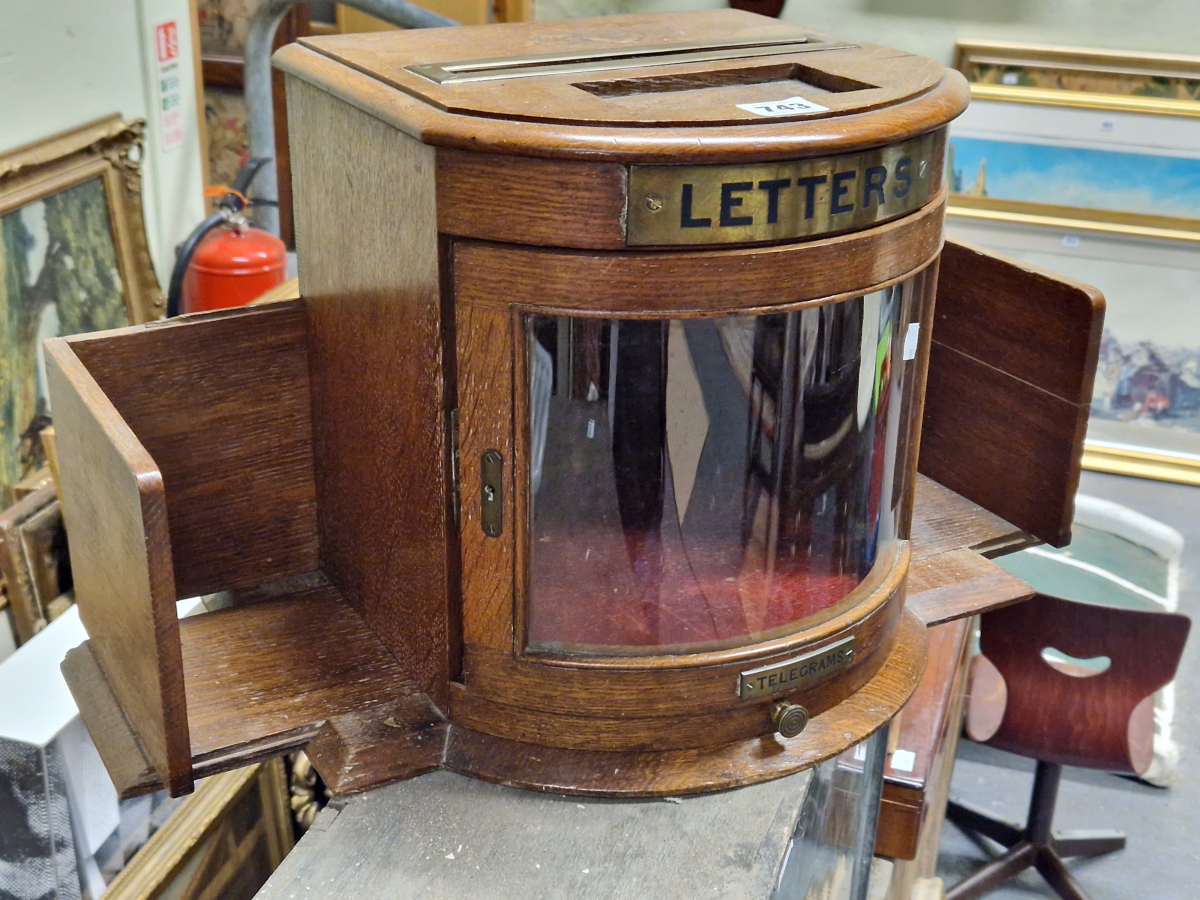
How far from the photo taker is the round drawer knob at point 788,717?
32.9 inches

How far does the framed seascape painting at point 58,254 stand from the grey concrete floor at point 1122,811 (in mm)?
1824

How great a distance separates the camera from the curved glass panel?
76 cm

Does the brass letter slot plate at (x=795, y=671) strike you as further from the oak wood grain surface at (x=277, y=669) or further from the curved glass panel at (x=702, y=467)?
the oak wood grain surface at (x=277, y=669)

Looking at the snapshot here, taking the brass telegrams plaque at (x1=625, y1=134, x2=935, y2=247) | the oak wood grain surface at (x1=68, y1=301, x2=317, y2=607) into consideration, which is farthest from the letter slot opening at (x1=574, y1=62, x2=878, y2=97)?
the oak wood grain surface at (x1=68, y1=301, x2=317, y2=607)

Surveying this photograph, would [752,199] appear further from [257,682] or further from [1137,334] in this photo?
[1137,334]

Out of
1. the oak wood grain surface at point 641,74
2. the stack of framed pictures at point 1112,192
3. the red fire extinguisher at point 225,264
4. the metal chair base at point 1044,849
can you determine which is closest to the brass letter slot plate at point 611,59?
the oak wood grain surface at point 641,74

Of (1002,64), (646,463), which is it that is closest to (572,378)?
(646,463)

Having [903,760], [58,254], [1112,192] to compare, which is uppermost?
[58,254]

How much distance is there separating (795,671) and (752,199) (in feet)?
1.04

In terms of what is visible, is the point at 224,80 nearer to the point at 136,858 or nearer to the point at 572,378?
the point at 136,858

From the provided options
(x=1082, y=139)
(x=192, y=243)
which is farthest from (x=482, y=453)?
(x=1082, y=139)

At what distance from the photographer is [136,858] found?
132 cm

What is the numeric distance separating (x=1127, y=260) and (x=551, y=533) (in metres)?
2.86

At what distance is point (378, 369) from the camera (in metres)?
0.84
